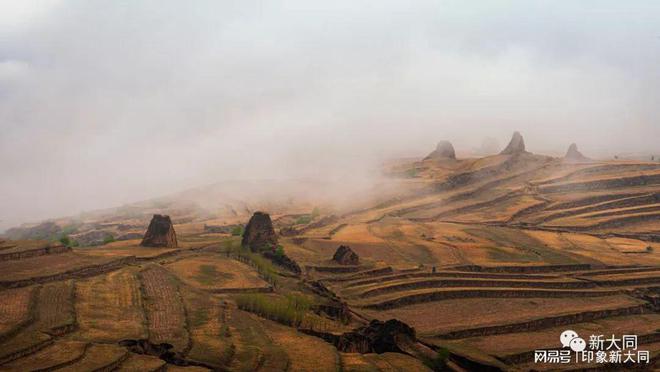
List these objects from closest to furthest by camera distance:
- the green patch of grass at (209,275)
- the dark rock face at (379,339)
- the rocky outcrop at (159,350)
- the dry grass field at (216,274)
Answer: the rocky outcrop at (159,350) < the dark rock face at (379,339) < the dry grass field at (216,274) < the green patch of grass at (209,275)

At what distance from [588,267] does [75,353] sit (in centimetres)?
7347

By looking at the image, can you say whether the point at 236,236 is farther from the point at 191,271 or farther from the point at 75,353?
the point at 75,353

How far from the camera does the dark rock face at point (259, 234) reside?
287 feet

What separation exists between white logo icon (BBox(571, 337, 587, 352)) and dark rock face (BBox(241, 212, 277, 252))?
138 feet

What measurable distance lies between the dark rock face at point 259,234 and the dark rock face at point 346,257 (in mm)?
9081

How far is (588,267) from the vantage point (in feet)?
296

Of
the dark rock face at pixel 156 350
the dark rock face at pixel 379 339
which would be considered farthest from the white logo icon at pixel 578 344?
the dark rock face at pixel 156 350

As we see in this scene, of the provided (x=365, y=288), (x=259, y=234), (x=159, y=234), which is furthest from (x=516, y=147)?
(x=159, y=234)

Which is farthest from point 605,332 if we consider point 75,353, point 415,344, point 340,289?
point 75,353

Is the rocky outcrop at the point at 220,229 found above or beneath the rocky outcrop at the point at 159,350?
above

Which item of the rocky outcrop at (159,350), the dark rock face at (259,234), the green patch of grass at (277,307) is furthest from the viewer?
the dark rock face at (259,234)

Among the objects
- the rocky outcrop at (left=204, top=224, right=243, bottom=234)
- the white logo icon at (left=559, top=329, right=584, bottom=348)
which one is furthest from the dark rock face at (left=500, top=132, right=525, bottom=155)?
the white logo icon at (left=559, top=329, right=584, bottom=348)

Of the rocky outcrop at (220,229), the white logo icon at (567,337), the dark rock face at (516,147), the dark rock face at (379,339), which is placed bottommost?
the white logo icon at (567,337)

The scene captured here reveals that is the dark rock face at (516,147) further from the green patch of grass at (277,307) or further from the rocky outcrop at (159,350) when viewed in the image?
the rocky outcrop at (159,350)
